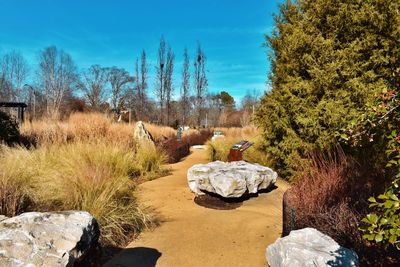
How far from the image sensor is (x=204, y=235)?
11.0 ft

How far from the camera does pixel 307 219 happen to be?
300 centimetres

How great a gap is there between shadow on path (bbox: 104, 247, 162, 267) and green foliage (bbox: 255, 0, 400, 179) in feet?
9.75

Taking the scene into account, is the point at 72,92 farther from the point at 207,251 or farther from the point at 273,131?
the point at 207,251

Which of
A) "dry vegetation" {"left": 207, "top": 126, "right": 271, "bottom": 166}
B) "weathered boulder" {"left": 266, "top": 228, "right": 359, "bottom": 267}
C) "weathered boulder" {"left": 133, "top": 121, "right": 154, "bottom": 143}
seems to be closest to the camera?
"weathered boulder" {"left": 266, "top": 228, "right": 359, "bottom": 267}

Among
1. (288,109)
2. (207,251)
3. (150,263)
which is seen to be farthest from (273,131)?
(150,263)

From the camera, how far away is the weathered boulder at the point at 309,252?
2047 mm

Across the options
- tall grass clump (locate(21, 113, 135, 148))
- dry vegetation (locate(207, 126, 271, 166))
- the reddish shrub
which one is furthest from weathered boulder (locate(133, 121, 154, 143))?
the reddish shrub

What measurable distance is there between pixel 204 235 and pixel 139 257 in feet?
2.75

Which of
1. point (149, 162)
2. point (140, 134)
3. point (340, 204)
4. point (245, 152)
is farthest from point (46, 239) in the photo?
point (140, 134)

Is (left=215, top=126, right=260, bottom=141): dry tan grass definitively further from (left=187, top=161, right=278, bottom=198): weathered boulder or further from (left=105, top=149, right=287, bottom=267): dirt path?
(left=105, top=149, right=287, bottom=267): dirt path

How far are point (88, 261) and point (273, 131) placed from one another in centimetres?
476

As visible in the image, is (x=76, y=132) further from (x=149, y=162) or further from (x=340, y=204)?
(x=340, y=204)

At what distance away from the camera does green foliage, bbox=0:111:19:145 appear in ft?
21.0

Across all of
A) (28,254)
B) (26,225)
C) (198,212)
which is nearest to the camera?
(28,254)
